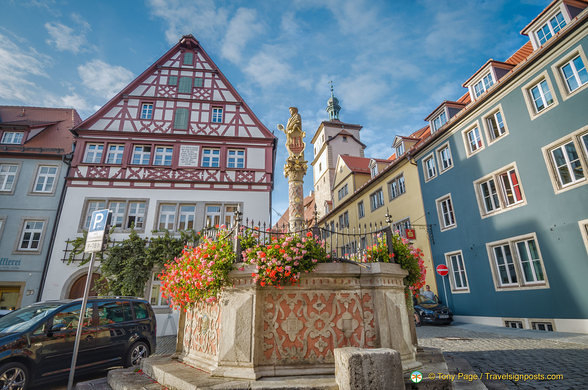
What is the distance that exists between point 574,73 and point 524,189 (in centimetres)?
429

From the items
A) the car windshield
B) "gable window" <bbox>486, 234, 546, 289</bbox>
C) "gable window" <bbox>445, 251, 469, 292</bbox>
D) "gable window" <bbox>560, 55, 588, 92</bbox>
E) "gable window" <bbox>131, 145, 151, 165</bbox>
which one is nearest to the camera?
the car windshield

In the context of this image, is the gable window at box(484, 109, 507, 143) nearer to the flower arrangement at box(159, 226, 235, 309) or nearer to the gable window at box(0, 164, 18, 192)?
the flower arrangement at box(159, 226, 235, 309)

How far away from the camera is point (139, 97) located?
63.6 feet

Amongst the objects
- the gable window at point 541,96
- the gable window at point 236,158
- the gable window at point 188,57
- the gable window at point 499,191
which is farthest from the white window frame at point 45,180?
the gable window at point 541,96

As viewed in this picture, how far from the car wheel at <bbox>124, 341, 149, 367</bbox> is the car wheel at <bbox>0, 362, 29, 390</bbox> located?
6.93ft

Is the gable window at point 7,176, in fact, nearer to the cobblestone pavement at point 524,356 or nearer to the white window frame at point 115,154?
the white window frame at point 115,154

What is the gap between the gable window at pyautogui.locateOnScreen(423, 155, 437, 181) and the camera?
17.6m

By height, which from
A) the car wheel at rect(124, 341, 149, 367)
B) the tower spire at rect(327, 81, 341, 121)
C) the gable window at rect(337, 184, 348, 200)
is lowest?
the car wheel at rect(124, 341, 149, 367)

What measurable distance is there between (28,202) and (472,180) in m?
23.1

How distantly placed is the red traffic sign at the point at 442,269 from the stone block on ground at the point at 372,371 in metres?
13.6

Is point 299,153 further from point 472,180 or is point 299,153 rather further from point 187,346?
point 472,180

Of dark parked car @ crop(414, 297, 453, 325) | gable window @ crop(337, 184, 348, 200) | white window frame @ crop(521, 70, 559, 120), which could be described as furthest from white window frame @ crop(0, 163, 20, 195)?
white window frame @ crop(521, 70, 559, 120)

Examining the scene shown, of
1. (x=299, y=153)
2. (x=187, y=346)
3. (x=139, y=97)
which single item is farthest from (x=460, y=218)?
(x=139, y=97)

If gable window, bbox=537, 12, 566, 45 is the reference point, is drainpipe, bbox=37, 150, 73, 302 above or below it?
below
